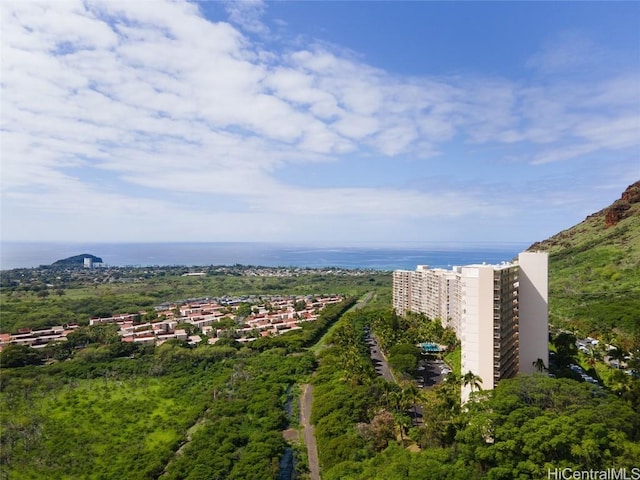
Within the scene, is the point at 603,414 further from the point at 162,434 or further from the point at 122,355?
the point at 122,355

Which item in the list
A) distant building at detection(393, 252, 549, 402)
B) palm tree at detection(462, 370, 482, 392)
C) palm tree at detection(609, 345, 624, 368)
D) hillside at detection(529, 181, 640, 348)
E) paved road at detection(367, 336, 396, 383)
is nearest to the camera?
palm tree at detection(462, 370, 482, 392)

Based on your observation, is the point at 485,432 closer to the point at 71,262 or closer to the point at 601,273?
the point at 601,273

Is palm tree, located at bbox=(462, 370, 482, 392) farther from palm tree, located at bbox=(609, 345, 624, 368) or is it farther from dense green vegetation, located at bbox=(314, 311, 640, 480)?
palm tree, located at bbox=(609, 345, 624, 368)

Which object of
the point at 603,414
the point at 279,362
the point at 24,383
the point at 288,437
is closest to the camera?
the point at 603,414

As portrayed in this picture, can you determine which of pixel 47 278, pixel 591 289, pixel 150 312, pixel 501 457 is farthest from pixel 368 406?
pixel 47 278

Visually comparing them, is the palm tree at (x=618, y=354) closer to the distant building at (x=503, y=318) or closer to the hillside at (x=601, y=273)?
the hillside at (x=601, y=273)

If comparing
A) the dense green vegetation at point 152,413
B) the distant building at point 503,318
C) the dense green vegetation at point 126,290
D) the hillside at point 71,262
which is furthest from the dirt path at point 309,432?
the hillside at point 71,262

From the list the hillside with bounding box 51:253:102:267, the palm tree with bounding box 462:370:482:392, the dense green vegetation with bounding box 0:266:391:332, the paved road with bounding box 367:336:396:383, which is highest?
the hillside with bounding box 51:253:102:267

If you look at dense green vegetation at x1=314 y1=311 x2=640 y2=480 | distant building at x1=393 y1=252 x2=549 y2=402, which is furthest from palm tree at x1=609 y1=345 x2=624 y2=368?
dense green vegetation at x1=314 y1=311 x2=640 y2=480
